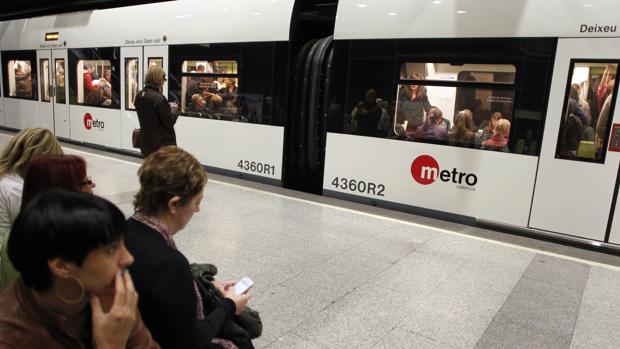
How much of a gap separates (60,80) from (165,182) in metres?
10.5

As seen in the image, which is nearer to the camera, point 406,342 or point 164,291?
point 164,291

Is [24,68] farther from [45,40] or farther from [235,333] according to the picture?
[235,333]

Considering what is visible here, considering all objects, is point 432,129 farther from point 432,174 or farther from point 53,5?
point 53,5

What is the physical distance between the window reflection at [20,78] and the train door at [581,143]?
1173cm

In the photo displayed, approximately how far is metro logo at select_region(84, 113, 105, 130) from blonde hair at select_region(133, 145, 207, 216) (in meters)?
8.88

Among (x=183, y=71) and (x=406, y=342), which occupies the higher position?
(x=183, y=71)

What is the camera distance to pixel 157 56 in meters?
8.20

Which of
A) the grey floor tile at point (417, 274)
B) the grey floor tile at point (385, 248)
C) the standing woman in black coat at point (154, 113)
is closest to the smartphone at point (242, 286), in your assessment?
the grey floor tile at point (417, 274)

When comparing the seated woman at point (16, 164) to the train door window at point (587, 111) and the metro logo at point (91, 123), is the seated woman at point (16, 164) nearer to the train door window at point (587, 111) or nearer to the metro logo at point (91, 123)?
the train door window at point (587, 111)

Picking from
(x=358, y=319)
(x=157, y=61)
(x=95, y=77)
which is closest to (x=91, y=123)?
(x=95, y=77)

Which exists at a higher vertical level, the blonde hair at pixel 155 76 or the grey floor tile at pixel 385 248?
the blonde hair at pixel 155 76

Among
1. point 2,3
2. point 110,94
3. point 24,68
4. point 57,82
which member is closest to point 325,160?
point 110,94

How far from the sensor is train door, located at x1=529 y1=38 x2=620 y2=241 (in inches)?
178

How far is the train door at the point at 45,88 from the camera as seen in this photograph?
10648 millimetres
